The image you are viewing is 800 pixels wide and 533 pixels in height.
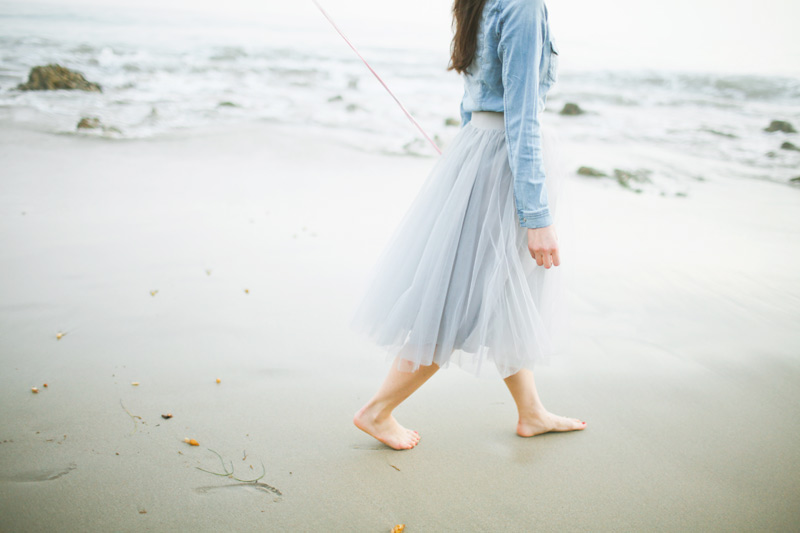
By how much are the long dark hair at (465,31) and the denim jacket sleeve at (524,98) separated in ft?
0.36

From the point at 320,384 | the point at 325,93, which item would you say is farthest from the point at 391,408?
the point at 325,93

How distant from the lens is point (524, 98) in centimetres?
135

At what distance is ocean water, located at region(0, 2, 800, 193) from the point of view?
20.5 ft

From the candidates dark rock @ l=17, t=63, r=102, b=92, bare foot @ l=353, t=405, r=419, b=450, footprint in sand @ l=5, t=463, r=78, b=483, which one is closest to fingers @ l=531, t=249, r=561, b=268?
bare foot @ l=353, t=405, r=419, b=450

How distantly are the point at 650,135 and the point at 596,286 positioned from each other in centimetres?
647

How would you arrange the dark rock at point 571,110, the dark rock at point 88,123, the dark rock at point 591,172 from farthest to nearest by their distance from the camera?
the dark rock at point 571,110, the dark rock at point 591,172, the dark rock at point 88,123

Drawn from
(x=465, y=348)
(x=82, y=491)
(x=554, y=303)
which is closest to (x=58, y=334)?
(x=82, y=491)

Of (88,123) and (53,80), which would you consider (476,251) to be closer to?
(88,123)

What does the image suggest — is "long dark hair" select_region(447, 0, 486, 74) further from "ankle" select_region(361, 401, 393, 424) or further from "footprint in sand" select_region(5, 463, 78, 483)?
"footprint in sand" select_region(5, 463, 78, 483)

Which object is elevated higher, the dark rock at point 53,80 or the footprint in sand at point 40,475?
the dark rock at point 53,80

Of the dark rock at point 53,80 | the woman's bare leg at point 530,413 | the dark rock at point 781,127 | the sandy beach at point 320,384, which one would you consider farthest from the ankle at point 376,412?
the dark rock at point 781,127

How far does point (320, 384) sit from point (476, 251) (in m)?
0.91

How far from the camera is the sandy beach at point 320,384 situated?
1.48 meters

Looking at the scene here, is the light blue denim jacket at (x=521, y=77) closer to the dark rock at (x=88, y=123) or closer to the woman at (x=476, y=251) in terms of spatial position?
the woman at (x=476, y=251)
